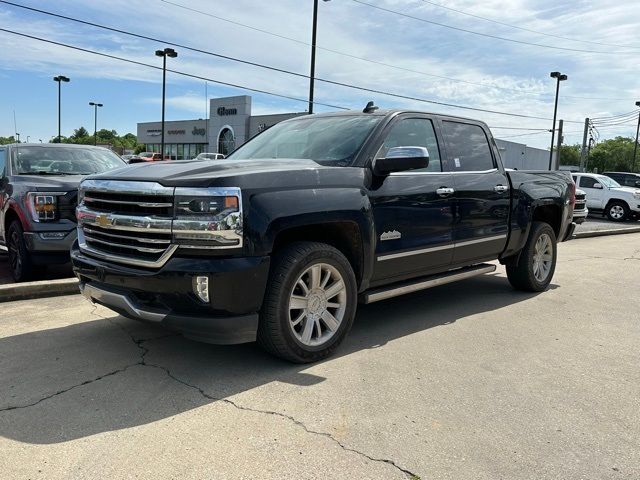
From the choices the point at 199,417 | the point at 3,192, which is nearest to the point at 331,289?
the point at 199,417

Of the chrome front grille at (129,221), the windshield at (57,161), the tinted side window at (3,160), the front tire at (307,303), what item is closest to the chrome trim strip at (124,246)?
the chrome front grille at (129,221)

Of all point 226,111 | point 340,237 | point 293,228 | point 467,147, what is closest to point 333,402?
point 293,228

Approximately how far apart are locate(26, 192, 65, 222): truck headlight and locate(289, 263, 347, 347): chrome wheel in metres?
3.53

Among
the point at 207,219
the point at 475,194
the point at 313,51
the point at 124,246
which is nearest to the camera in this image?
the point at 207,219

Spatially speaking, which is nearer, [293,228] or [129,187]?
[129,187]

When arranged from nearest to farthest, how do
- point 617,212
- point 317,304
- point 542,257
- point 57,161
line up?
point 317,304
point 542,257
point 57,161
point 617,212

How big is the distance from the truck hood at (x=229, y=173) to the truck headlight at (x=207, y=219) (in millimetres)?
70

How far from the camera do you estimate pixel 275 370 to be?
3.95 meters

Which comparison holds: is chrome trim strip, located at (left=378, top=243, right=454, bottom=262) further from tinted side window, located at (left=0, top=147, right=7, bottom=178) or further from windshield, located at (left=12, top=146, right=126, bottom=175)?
tinted side window, located at (left=0, top=147, right=7, bottom=178)

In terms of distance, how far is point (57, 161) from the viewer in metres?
7.16

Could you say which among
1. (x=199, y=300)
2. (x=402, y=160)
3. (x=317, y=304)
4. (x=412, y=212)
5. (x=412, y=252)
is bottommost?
(x=317, y=304)

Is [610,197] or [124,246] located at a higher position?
[610,197]

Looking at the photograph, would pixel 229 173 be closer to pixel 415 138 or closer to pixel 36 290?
pixel 415 138

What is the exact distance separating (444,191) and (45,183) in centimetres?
443
